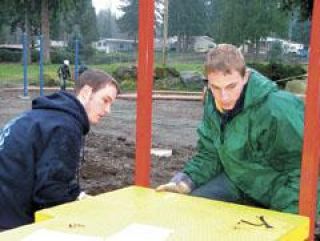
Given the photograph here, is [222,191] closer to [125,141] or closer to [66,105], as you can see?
[66,105]

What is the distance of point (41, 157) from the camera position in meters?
2.74

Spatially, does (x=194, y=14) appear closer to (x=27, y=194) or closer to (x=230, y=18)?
(x=230, y=18)

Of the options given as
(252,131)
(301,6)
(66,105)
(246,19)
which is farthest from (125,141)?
(246,19)

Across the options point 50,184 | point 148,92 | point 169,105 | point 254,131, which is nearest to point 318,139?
point 254,131

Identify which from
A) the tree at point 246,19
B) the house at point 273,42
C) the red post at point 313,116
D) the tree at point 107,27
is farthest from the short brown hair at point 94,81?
the tree at point 107,27

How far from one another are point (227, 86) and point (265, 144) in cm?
30

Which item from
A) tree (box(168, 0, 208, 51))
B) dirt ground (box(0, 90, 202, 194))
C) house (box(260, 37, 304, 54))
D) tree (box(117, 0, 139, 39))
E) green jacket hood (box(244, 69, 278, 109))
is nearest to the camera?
green jacket hood (box(244, 69, 278, 109))

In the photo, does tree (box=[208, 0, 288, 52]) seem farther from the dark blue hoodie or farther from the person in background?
the dark blue hoodie

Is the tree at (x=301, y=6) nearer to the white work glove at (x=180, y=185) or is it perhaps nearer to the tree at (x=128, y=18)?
the white work glove at (x=180, y=185)

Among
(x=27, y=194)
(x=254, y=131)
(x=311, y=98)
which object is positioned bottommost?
(x=27, y=194)

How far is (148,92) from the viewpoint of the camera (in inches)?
117

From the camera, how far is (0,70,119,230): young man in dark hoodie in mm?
2711

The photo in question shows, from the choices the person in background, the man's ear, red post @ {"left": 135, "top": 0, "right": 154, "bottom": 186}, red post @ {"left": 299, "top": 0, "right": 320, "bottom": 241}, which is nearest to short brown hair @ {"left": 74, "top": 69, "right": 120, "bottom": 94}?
the man's ear

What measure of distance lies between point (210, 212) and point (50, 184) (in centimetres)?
73
